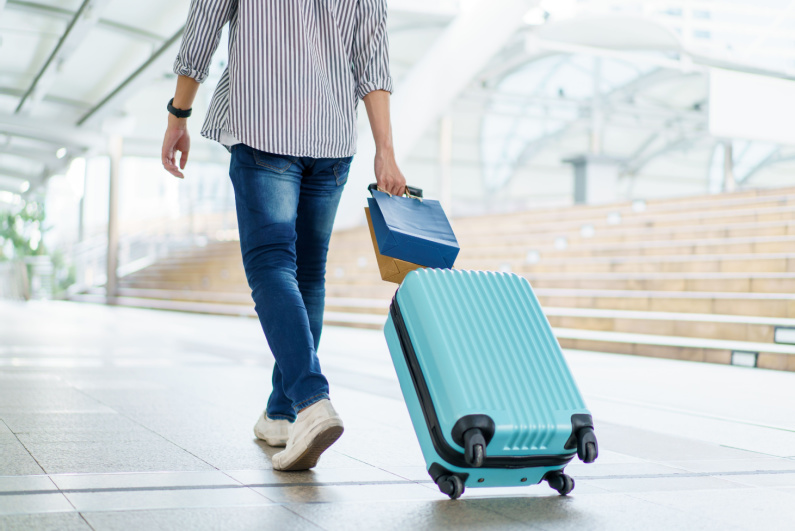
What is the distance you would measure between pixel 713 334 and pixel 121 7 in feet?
35.5

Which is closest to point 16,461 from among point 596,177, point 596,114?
point 596,177

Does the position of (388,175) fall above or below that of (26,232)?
above

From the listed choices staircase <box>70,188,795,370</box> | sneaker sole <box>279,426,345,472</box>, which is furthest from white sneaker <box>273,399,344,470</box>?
staircase <box>70,188,795,370</box>

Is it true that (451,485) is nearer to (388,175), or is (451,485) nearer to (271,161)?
(388,175)

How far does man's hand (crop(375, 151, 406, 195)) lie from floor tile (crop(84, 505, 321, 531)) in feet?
2.70

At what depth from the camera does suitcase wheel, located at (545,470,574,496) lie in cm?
184

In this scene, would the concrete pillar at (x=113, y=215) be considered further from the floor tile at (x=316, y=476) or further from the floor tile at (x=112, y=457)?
the floor tile at (x=316, y=476)

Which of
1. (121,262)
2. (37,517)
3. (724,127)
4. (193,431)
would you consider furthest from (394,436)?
(121,262)

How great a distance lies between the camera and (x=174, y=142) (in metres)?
2.18

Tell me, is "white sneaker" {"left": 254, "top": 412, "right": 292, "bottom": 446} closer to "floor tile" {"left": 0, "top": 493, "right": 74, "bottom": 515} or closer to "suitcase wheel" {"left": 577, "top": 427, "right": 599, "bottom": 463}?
"floor tile" {"left": 0, "top": 493, "right": 74, "bottom": 515}

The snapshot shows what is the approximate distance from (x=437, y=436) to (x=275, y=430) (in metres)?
0.82

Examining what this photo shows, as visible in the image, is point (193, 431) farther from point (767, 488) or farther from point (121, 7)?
point (121, 7)

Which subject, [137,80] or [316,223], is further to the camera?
[137,80]

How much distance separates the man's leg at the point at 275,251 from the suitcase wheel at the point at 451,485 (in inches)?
14.4
